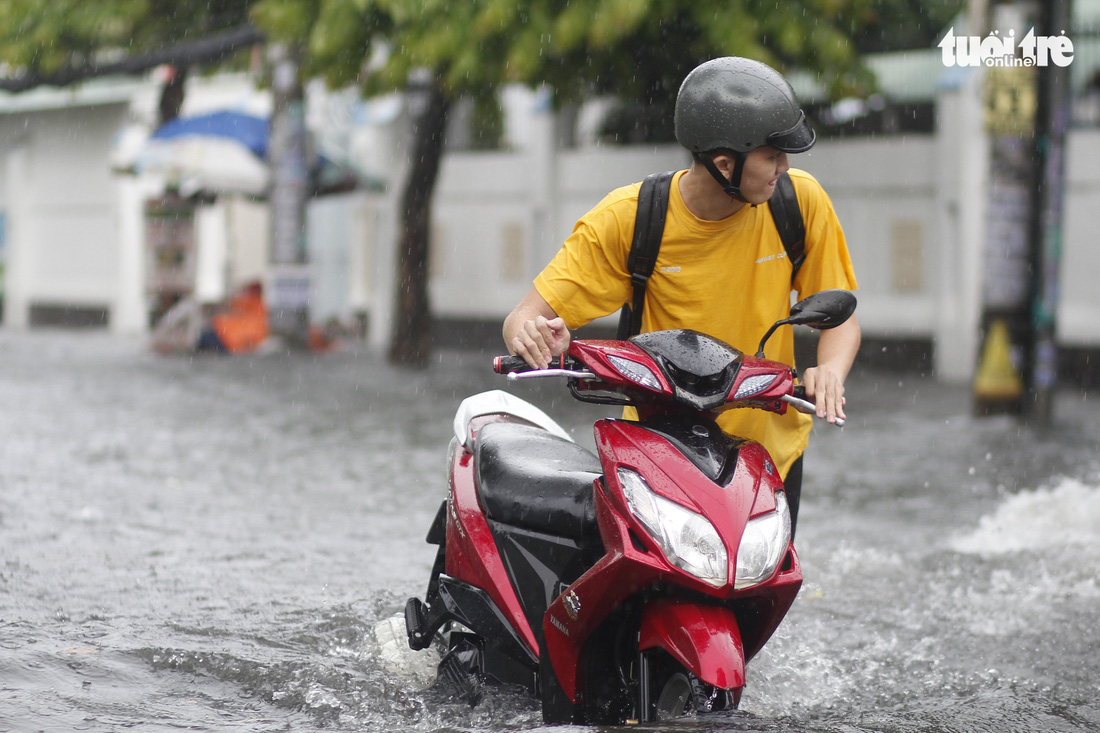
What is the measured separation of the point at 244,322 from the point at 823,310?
15.7 metres

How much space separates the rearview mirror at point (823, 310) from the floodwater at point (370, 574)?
2.80ft

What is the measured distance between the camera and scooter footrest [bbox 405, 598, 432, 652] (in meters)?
3.95

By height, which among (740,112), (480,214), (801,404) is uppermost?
(480,214)

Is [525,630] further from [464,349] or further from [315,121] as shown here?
[315,121]

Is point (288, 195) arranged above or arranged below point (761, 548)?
above

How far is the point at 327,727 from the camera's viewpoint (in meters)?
3.68

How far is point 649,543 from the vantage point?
9.75 feet

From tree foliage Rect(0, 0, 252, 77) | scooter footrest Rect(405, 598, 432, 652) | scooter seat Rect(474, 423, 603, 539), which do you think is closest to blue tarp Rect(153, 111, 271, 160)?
tree foliage Rect(0, 0, 252, 77)

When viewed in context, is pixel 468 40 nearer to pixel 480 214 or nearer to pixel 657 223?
pixel 480 214

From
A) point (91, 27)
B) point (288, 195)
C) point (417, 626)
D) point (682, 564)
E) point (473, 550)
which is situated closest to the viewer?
point (682, 564)

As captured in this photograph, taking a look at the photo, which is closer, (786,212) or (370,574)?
(786,212)

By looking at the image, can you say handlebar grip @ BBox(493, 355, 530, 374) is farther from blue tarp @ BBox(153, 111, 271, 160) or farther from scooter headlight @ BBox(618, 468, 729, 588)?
blue tarp @ BBox(153, 111, 271, 160)

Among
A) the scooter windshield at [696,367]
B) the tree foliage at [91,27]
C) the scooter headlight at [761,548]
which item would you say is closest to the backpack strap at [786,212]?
the scooter windshield at [696,367]

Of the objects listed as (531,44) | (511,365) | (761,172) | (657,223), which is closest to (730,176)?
(761,172)
